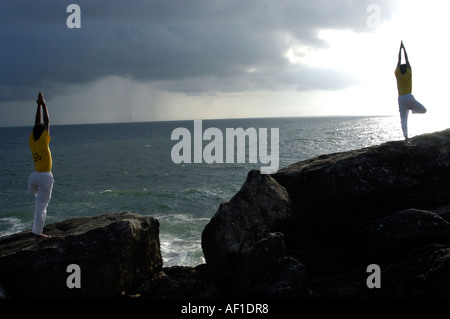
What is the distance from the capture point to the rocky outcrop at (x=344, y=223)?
312 inches

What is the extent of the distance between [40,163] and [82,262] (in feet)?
8.21

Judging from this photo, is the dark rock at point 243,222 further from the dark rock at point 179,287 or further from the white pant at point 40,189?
the white pant at point 40,189

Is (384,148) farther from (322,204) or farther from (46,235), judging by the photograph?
(46,235)

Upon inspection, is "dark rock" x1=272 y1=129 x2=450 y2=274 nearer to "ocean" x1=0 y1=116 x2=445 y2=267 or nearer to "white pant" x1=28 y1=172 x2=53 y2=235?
"white pant" x1=28 y1=172 x2=53 y2=235

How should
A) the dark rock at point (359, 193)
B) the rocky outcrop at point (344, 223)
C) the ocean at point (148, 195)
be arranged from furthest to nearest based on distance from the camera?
the ocean at point (148, 195)
the dark rock at point (359, 193)
the rocky outcrop at point (344, 223)

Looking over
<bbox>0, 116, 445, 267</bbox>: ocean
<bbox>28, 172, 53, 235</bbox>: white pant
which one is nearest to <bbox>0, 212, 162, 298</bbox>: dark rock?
<bbox>28, 172, 53, 235</bbox>: white pant

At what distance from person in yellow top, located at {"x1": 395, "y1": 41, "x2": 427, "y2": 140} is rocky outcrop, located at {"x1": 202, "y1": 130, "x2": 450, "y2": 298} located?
0.99 m

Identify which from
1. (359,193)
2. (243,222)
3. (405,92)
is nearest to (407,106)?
(405,92)

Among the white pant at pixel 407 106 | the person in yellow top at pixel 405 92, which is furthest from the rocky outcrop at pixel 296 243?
the person in yellow top at pixel 405 92

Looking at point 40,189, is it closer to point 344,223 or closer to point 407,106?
point 344,223

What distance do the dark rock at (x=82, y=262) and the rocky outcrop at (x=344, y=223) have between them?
1.93 m

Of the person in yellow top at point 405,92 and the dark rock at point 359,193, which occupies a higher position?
the person in yellow top at point 405,92

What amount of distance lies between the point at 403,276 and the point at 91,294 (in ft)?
20.4

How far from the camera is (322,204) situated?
32.9 feet
